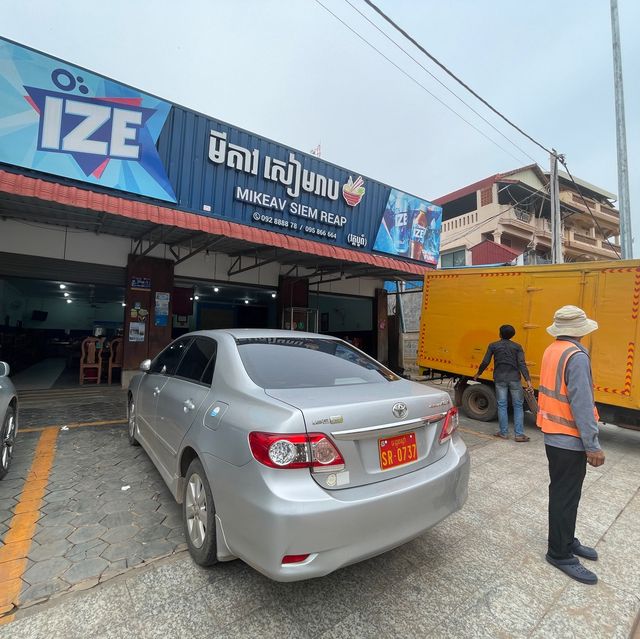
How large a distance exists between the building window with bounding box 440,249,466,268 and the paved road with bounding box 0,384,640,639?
2357cm

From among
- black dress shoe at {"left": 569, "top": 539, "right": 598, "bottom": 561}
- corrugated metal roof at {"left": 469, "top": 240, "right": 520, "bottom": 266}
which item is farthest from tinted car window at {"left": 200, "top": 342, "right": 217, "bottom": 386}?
corrugated metal roof at {"left": 469, "top": 240, "right": 520, "bottom": 266}

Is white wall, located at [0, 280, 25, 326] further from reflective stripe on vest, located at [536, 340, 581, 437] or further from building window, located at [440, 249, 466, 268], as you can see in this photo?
building window, located at [440, 249, 466, 268]

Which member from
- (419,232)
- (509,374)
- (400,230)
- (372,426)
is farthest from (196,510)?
(419,232)

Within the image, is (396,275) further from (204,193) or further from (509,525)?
(509,525)

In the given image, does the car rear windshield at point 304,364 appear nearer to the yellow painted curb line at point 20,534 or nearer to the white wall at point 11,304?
the yellow painted curb line at point 20,534

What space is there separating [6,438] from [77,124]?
18.5 feet

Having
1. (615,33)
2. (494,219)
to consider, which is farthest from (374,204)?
(494,219)

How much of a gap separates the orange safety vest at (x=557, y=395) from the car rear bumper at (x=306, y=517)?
1149mm

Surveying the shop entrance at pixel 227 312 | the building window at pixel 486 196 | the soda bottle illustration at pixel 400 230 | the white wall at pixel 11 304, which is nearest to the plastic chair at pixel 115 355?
the shop entrance at pixel 227 312

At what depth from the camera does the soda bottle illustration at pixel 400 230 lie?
1201 centimetres

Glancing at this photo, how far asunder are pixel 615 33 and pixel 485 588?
1273 cm

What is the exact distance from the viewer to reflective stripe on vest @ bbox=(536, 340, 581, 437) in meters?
2.56

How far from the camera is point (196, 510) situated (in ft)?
7.89

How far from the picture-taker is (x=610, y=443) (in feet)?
19.3
